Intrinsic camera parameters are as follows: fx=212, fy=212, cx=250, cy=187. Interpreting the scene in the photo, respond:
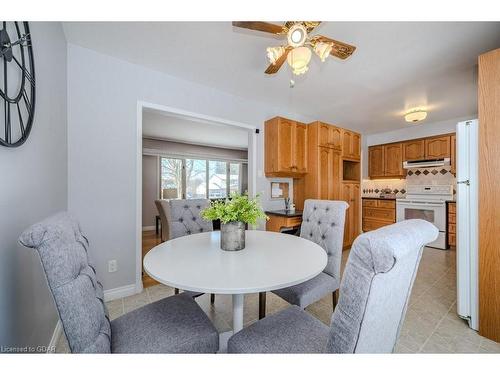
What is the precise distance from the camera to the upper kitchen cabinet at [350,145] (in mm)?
3668

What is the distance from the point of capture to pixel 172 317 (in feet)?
3.30

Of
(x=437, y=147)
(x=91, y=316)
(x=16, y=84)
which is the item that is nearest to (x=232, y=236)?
(x=91, y=316)

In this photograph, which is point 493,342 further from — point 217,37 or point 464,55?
point 217,37

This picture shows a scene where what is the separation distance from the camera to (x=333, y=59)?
83.1 inches

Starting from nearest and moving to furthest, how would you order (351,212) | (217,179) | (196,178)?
(351,212) < (196,178) < (217,179)

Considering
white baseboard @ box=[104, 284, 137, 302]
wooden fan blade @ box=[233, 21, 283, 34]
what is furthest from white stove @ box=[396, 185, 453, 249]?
white baseboard @ box=[104, 284, 137, 302]

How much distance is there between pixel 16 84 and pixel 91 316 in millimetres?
1057

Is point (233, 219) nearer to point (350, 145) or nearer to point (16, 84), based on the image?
point (16, 84)

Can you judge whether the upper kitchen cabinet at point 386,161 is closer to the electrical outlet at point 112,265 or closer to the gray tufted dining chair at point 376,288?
the gray tufted dining chair at point 376,288

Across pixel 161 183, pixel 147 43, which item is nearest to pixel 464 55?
pixel 147 43

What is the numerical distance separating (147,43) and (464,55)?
295 cm

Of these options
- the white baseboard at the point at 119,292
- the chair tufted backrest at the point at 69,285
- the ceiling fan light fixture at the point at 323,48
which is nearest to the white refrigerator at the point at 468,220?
the ceiling fan light fixture at the point at 323,48

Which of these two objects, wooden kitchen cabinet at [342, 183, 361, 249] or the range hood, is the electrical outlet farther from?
the range hood

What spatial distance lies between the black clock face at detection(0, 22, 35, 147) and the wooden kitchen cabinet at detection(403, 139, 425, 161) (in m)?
5.65
